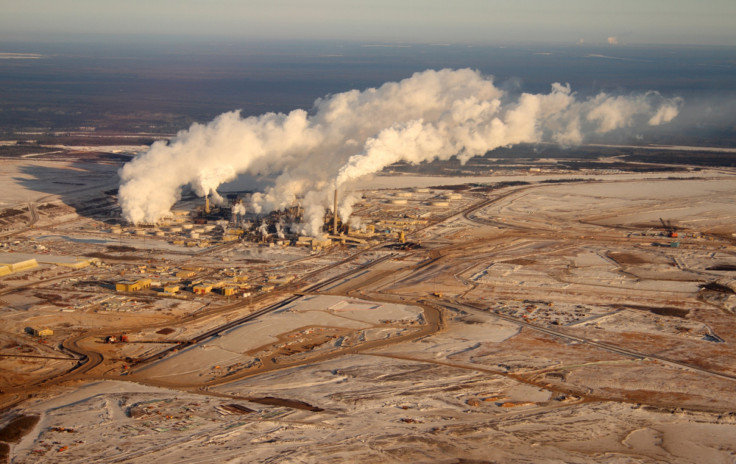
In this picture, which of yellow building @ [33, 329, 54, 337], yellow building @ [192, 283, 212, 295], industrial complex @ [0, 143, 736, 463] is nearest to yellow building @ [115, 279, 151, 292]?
industrial complex @ [0, 143, 736, 463]

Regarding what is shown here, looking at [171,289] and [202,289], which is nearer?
[171,289]

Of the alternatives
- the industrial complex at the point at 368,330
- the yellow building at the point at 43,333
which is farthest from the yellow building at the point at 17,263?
the yellow building at the point at 43,333

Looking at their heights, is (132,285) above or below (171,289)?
above

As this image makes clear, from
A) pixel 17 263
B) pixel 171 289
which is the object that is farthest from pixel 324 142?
pixel 17 263

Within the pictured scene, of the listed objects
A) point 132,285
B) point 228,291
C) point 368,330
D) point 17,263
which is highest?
point 17,263

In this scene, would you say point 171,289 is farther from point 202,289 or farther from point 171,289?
point 202,289

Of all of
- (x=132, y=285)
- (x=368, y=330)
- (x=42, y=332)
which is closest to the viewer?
(x=42, y=332)
